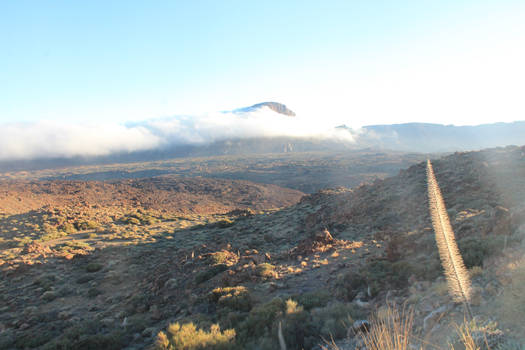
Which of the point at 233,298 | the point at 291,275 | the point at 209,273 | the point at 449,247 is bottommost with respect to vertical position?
the point at 209,273

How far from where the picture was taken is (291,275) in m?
8.80

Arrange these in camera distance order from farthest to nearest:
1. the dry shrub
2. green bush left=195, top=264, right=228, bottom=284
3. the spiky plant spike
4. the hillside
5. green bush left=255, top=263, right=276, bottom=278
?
green bush left=195, top=264, right=228, bottom=284, green bush left=255, top=263, right=276, bottom=278, the hillside, the spiky plant spike, the dry shrub

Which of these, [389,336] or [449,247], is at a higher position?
[449,247]

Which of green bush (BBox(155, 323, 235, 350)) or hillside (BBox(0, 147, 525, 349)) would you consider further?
hillside (BBox(0, 147, 525, 349))

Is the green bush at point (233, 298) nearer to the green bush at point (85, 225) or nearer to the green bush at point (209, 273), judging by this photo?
the green bush at point (209, 273)

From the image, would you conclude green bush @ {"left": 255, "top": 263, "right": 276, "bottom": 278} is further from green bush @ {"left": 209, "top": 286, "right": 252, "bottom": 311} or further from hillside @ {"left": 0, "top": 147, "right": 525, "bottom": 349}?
green bush @ {"left": 209, "top": 286, "right": 252, "bottom": 311}

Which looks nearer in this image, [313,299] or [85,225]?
[313,299]

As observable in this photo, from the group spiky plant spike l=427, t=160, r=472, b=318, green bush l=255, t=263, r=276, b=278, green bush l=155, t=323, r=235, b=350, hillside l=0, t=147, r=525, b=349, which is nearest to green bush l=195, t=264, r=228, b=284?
hillside l=0, t=147, r=525, b=349

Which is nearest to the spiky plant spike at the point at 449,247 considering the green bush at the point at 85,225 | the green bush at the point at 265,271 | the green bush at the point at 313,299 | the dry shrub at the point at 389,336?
the dry shrub at the point at 389,336

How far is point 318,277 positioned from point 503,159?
2099cm

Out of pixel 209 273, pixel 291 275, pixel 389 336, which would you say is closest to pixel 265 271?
pixel 291 275

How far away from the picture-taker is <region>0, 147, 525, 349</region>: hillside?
4988mm

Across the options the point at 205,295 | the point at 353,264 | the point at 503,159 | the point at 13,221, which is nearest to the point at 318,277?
the point at 353,264

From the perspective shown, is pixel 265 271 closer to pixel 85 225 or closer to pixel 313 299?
pixel 313 299
